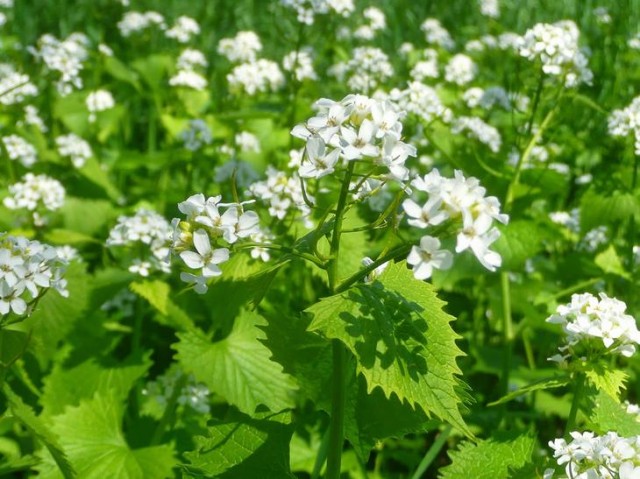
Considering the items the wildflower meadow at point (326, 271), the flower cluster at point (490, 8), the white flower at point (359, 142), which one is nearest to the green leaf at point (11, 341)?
the wildflower meadow at point (326, 271)

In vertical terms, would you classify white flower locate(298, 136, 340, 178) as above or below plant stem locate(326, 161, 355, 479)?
above

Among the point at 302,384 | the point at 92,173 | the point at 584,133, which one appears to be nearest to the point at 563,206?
the point at 584,133

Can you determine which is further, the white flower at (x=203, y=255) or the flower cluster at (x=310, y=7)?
the flower cluster at (x=310, y=7)

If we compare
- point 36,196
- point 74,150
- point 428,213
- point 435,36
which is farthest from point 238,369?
point 435,36

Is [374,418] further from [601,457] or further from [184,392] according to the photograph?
[184,392]

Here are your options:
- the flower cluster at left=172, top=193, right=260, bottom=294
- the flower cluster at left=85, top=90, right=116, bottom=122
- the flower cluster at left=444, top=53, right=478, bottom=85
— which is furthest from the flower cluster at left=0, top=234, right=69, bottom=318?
the flower cluster at left=444, top=53, right=478, bottom=85

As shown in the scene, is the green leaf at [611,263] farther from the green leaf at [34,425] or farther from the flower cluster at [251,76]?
the green leaf at [34,425]

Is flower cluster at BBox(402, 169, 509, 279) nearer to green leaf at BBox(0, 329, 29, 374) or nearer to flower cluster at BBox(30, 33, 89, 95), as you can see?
green leaf at BBox(0, 329, 29, 374)
